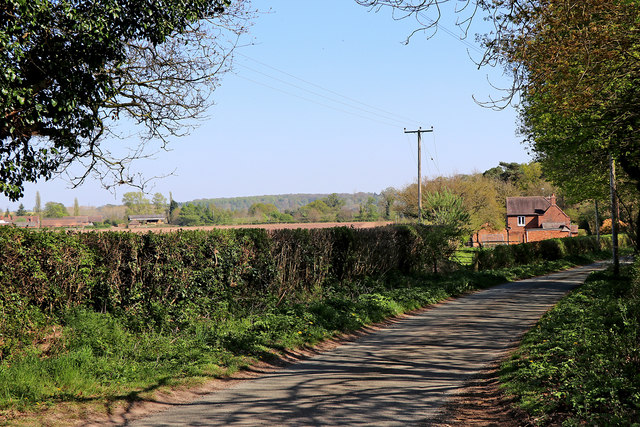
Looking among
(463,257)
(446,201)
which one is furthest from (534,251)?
(446,201)

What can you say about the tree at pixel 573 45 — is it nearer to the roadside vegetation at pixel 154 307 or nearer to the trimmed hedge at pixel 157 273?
the roadside vegetation at pixel 154 307

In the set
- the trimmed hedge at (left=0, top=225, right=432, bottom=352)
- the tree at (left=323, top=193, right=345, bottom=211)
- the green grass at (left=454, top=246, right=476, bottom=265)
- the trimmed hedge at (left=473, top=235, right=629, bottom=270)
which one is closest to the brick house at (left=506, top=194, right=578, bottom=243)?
the trimmed hedge at (left=473, top=235, right=629, bottom=270)

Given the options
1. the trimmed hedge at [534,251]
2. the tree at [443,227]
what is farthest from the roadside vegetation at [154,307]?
the trimmed hedge at [534,251]

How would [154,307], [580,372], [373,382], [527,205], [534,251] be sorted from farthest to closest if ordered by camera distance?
[527,205] → [534,251] → [154,307] → [373,382] → [580,372]

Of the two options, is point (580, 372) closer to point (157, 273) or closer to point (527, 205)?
point (157, 273)

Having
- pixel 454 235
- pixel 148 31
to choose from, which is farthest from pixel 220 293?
pixel 454 235

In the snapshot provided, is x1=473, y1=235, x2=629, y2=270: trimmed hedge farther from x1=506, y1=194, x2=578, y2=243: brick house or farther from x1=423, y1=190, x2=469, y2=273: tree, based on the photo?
x1=506, y1=194, x2=578, y2=243: brick house

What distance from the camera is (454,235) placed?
28.0 meters

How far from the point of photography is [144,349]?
9.67m

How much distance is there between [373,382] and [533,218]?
88114 millimetres

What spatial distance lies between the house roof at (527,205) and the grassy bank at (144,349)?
8098cm

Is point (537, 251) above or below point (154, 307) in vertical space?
below

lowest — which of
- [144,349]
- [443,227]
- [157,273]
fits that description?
[144,349]

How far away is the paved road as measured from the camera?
6.74 meters
